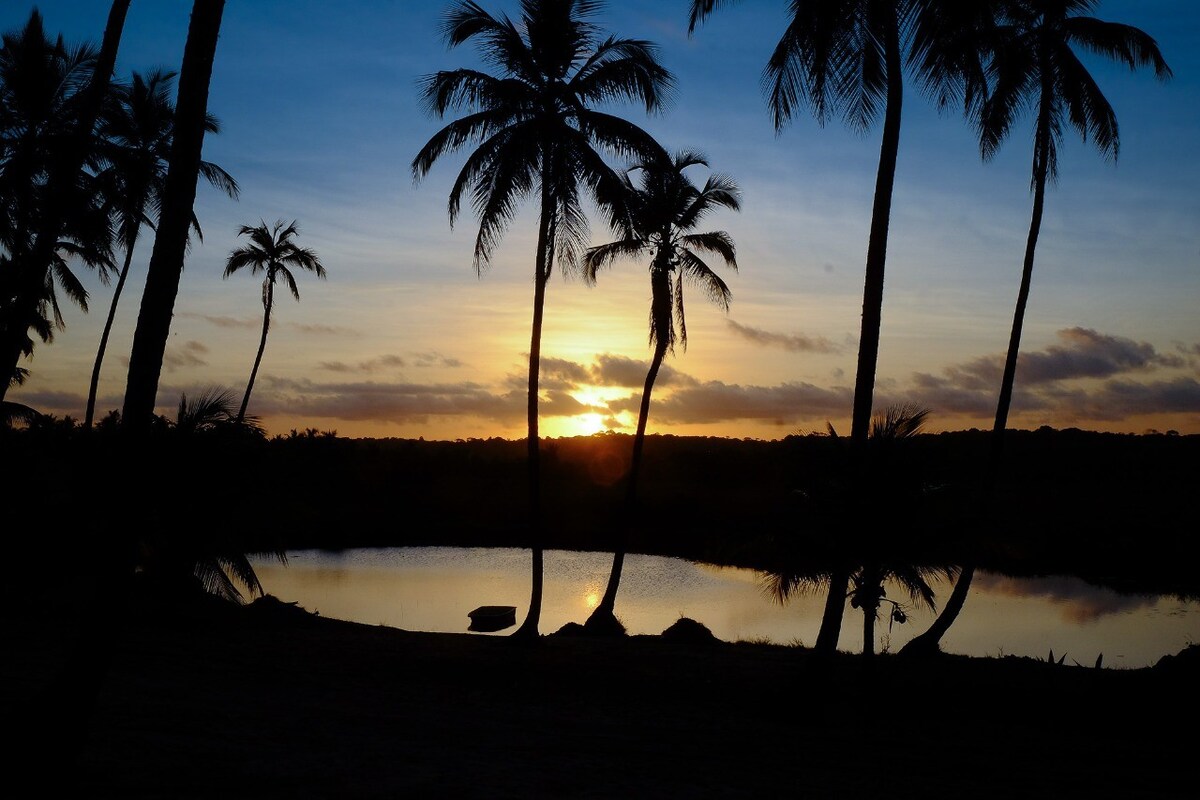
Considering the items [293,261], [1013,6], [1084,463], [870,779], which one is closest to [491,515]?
[293,261]

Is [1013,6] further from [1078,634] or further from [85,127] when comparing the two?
[1078,634]

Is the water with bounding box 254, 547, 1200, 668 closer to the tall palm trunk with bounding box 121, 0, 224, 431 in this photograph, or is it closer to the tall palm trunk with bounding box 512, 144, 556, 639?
the tall palm trunk with bounding box 512, 144, 556, 639

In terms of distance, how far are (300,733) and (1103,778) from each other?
9.62 meters

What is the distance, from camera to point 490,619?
29.8m

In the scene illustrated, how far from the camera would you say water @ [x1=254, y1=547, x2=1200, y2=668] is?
29562mm

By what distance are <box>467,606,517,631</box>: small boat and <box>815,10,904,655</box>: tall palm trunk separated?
692 inches

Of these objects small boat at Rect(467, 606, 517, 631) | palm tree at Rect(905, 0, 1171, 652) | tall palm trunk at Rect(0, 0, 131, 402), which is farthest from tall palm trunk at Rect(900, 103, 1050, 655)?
tall palm trunk at Rect(0, 0, 131, 402)

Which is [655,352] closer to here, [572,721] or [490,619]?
[490,619]

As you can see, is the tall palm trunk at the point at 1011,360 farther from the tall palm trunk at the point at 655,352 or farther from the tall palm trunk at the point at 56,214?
the tall palm trunk at the point at 56,214

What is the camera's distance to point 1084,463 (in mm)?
69438

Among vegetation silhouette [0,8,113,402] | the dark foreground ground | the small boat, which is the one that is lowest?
the small boat

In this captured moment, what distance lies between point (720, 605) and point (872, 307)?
2529cm

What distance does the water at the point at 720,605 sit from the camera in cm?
2956

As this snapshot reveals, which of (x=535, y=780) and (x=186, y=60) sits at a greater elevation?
(x=186, y=60)
